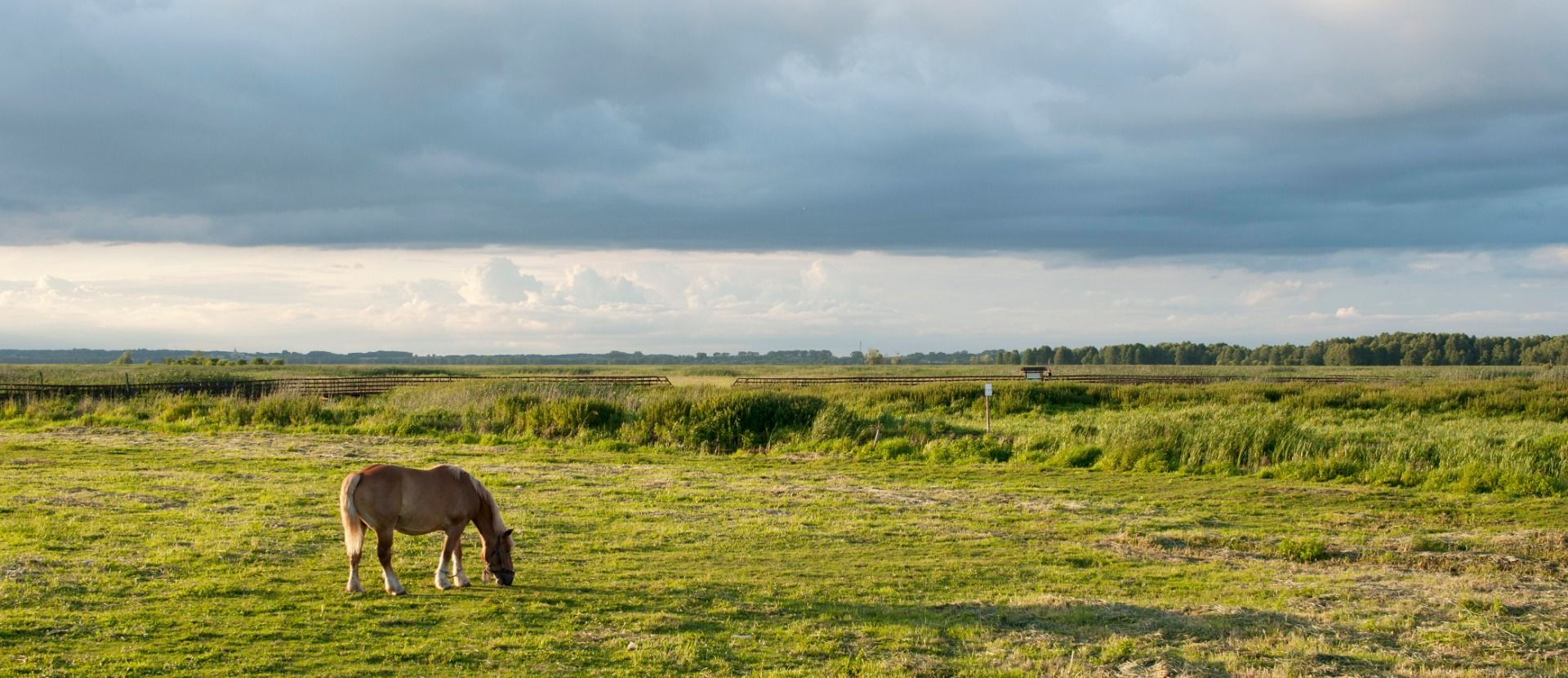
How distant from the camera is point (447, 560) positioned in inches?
362

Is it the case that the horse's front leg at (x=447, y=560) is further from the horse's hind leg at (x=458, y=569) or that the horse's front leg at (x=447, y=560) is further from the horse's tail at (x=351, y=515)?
the horse's tail at (x=351, y=515)

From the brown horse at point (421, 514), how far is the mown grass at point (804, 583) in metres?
0.24

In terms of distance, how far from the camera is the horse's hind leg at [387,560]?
861 cm

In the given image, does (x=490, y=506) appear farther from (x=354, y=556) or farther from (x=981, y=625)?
(x=981, y=625)

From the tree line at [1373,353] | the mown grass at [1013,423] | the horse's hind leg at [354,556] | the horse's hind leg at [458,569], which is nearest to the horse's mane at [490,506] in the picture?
the horse's hind leg at [458,569]

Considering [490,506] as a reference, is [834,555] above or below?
below

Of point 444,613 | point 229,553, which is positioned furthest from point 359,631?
point 229,553

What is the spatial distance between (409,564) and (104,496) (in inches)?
290

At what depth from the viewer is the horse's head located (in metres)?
9.23

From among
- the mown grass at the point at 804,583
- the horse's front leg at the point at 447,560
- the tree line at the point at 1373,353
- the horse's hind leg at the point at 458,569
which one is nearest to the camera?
the mown grass at the point at 804,583

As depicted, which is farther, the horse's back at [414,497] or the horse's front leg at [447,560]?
the horse's front leg at [447,560]

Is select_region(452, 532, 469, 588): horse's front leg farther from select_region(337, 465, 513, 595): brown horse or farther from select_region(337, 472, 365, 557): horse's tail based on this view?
select_region(337, 472, 365, 557): horse's tail

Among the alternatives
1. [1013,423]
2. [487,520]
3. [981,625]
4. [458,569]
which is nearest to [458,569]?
[458,569]

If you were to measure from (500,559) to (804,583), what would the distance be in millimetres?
2719
